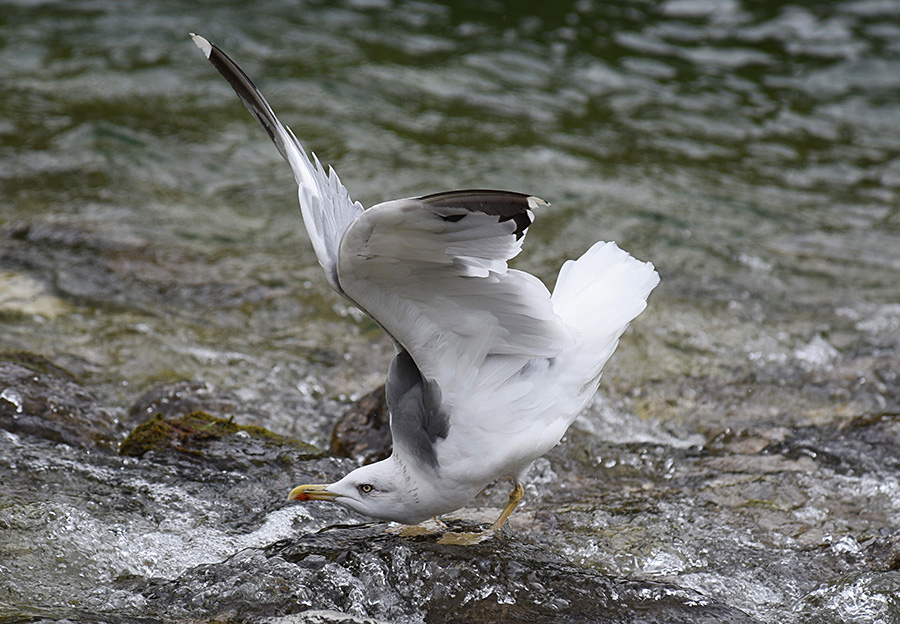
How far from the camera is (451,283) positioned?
3.37 m

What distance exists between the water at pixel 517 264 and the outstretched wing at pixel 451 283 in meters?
0.75

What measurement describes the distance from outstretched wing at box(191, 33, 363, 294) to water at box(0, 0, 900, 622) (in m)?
1.13

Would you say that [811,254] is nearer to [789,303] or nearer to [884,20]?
Answer: [789,303]

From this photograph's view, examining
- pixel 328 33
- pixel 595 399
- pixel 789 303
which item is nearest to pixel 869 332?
pixel 789 303

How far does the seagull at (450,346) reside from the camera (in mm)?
3236

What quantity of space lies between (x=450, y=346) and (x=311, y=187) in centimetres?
75

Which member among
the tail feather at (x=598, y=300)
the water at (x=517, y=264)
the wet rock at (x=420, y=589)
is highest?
the tail feather at (x=598, y=300)

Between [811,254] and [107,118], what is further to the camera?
[107,118]

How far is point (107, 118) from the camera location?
32.0ft

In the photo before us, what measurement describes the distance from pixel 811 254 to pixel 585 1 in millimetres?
6525

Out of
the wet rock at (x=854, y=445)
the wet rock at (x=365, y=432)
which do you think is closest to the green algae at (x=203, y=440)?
the wet rock at (x=365, y=432)

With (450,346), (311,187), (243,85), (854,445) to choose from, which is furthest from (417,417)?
(854,445)

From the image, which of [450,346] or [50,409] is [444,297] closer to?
[450,346]

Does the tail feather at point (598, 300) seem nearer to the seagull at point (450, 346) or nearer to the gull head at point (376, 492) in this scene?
the seagull at point (450, 346)
